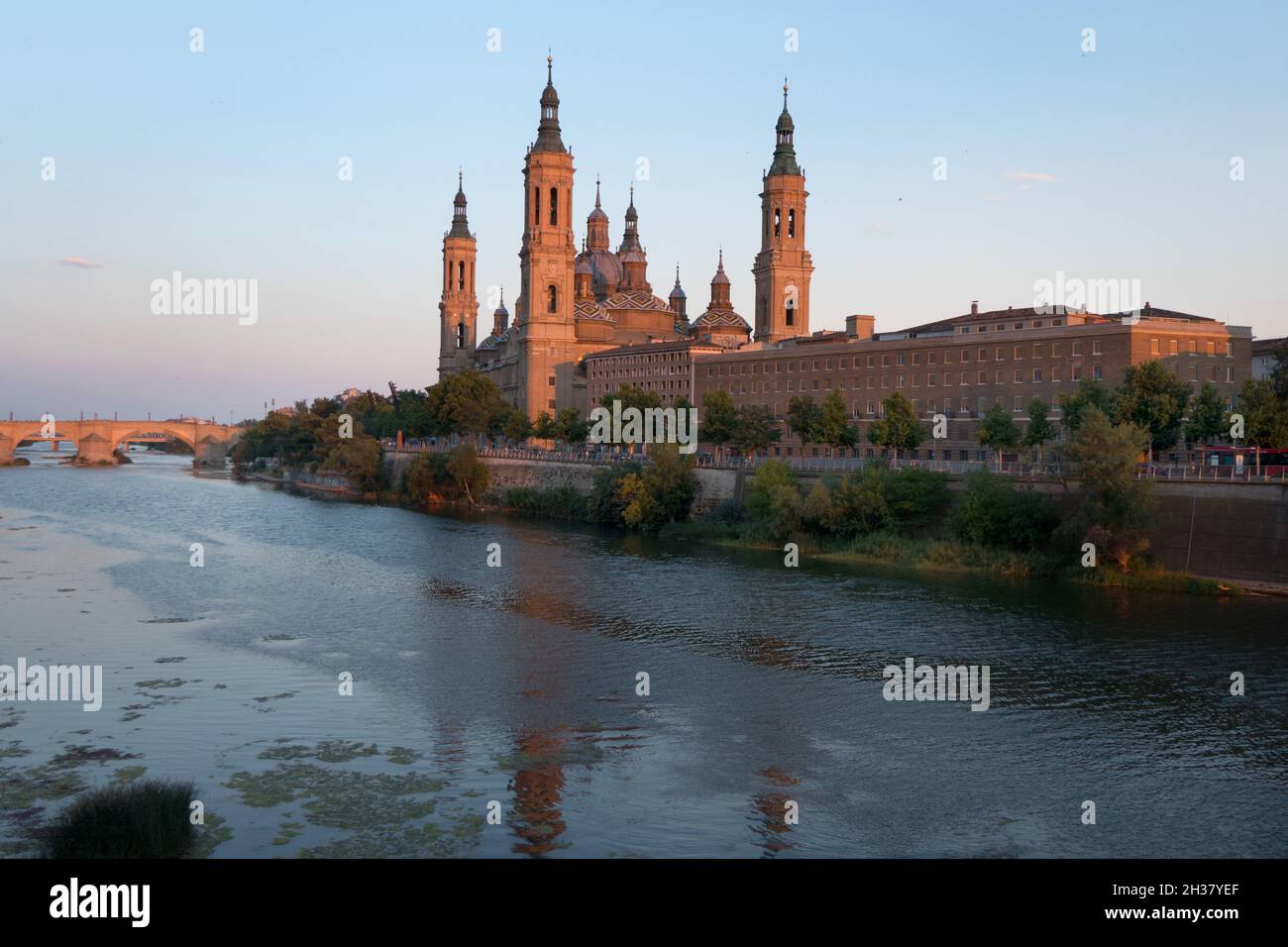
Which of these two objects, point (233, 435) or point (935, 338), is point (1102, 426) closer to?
point (935, 338)

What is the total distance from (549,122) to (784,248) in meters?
25.5

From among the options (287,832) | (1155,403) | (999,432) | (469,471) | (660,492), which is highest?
(1155,403)

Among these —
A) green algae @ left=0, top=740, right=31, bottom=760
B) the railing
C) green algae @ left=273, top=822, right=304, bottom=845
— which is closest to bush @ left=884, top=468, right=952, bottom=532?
the railing

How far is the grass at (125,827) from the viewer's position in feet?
50.2

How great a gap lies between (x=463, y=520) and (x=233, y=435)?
113 m

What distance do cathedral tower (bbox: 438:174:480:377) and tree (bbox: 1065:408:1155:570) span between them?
11410cm

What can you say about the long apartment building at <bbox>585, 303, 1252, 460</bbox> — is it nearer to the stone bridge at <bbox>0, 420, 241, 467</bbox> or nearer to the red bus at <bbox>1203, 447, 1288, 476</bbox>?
the red bus at <bbox>1203, 447, 1288, 476</bbox>

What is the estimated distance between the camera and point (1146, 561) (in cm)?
3988

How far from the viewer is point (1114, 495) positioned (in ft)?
130

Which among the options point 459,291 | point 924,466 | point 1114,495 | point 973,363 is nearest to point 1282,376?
point 1114,495

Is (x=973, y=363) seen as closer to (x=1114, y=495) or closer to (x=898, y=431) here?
(x=898, y=431)

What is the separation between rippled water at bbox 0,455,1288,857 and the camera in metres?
17.2

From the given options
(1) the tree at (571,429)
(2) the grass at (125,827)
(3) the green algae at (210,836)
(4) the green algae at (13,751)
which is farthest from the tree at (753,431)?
(2) the grass at (125,827)
